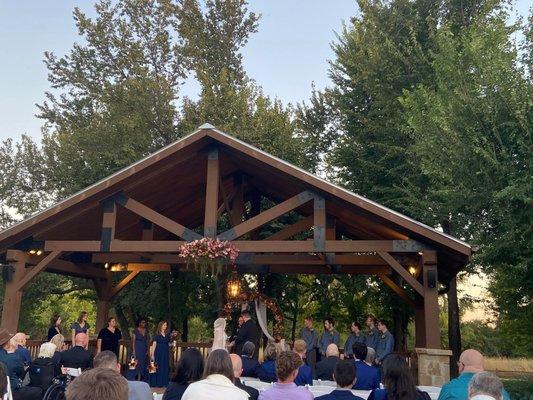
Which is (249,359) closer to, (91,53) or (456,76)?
(456,76)

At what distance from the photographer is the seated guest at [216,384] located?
10.7 ft

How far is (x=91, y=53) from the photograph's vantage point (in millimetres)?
22062

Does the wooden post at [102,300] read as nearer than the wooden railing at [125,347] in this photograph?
No

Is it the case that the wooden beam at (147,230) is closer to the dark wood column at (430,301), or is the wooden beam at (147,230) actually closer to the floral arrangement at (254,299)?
the floral arrangement at (254,299)

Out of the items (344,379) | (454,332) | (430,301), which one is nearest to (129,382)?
(344,379)

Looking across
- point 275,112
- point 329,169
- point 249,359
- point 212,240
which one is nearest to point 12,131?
point 275,112

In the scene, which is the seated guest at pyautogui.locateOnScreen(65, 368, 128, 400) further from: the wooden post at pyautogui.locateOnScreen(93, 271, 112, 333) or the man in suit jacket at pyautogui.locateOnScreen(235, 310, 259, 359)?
the wooden post at pyautogui.locateOnScreen(93, 271, 112, 333)

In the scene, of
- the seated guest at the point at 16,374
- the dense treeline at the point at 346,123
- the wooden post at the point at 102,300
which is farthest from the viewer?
the wooden post at the point at 102,300

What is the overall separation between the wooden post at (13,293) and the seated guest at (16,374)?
348cm

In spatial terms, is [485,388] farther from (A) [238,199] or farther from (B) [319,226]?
(A) [238,199]

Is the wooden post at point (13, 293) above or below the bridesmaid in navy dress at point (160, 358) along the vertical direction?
above

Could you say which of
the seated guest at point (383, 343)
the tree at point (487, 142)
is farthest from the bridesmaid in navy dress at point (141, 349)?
the tree at point (487, 142)

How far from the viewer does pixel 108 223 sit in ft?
33.1

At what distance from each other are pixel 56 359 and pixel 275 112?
13.8 meters
